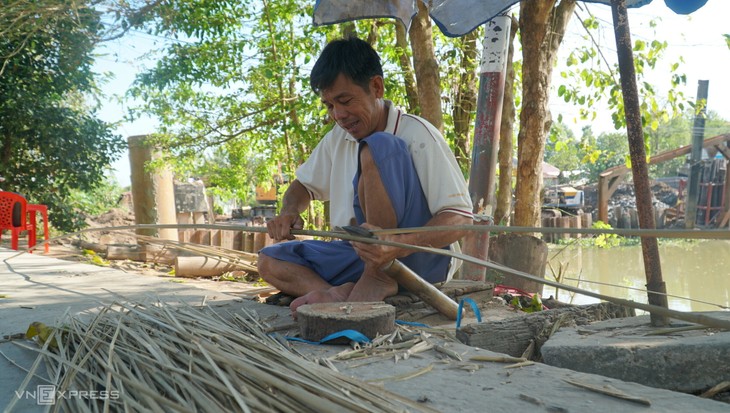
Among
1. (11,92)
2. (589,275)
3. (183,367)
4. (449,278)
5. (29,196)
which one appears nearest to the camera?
(183,367)

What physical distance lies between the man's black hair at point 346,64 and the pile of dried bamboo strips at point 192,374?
3.49ft

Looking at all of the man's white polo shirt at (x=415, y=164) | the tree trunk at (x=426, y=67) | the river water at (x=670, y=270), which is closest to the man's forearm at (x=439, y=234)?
the man's white polo shirt at (x=415, y=164)

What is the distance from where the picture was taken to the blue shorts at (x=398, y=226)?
1.99 metres

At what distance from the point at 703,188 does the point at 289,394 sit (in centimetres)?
2164

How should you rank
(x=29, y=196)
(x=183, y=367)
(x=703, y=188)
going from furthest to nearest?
(x=703, y=188)
(x=29, y=196)
(x=183, y=367)

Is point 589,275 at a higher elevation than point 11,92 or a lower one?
lower

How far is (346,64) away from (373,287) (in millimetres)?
843

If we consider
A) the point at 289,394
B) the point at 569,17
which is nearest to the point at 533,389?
the point at 289,394

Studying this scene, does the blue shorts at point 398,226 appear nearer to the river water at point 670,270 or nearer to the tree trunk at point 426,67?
the tree trunk at point 426,67

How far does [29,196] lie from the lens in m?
8.55

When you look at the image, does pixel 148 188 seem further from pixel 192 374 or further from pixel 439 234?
pixel 192 374

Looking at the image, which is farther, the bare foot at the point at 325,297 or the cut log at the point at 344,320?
the bare foot at the point at 325,297

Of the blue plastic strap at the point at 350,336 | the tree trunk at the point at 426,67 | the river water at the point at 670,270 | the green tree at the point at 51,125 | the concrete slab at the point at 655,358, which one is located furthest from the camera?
the river water at the point at 670,270

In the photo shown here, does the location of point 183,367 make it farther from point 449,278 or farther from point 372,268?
point 449,278
